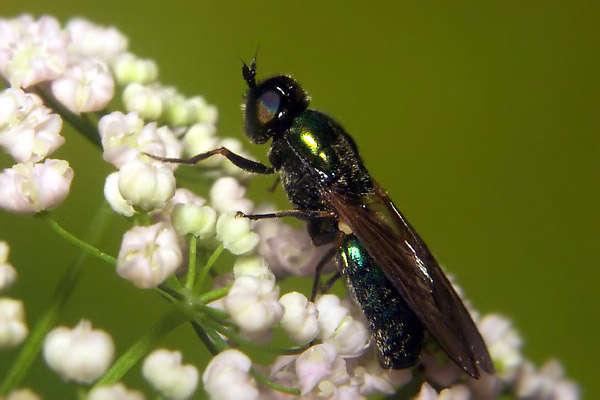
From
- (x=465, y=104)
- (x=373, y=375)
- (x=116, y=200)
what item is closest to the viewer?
(x=116, y=200)

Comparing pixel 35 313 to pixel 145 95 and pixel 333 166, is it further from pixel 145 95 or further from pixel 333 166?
pixel 333 166

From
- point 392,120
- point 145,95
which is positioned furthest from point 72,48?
point 392,120

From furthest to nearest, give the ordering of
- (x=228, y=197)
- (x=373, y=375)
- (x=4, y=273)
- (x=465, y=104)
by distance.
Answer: (x=465, y=104), (x=228, y=197), (x=373, y=375), (x=4, y=273)

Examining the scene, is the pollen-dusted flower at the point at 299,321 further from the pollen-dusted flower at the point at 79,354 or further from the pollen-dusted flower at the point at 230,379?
the pollen-dusted flower at the point at 79,354

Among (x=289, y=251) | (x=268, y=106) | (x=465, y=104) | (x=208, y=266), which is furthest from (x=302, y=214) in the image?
(x=465, y=104)

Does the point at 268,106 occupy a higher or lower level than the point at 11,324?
higher

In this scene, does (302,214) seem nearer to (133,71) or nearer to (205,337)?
(205,337)

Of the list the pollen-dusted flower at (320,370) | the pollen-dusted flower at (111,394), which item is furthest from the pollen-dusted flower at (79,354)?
the pollen-dusted flower at (320,370)

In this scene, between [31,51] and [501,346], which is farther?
[501,346]
